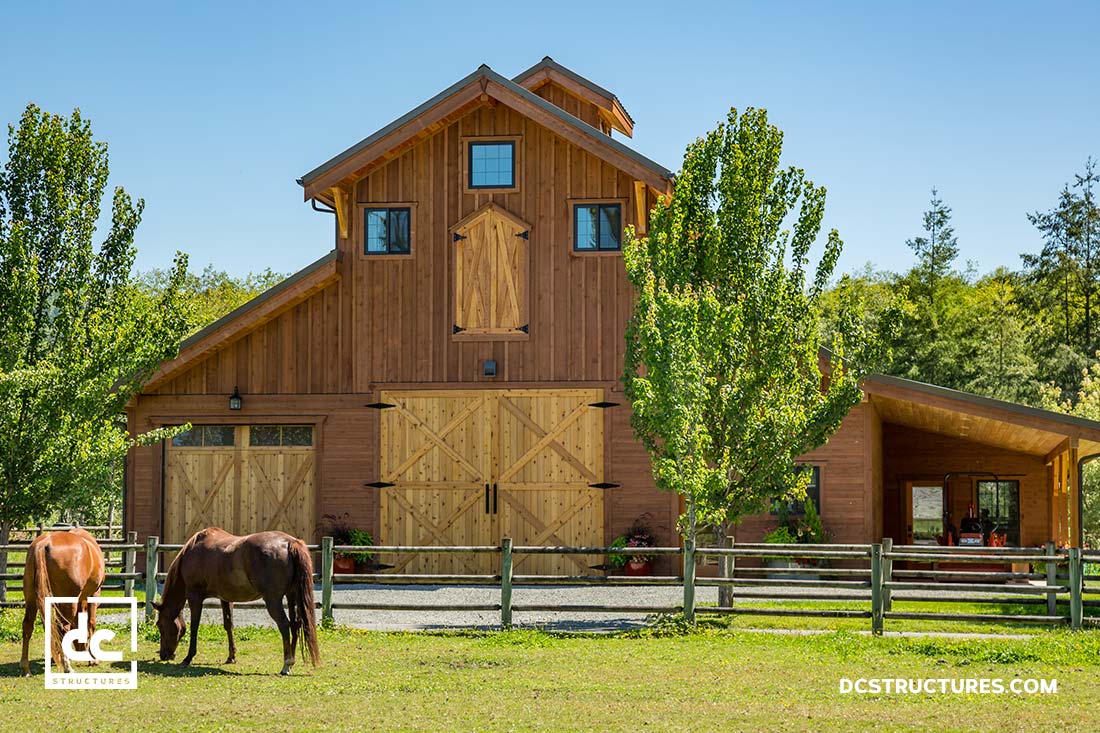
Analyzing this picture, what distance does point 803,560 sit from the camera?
2227 cm

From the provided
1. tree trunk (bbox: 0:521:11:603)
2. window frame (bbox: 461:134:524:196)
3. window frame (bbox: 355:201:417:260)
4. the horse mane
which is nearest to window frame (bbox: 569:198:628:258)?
window frame (bbox: 461:134:524:196)

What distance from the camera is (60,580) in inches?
503

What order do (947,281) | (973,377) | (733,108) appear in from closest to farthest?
1. (733,108)
2. (973,377)
3. (947,281)

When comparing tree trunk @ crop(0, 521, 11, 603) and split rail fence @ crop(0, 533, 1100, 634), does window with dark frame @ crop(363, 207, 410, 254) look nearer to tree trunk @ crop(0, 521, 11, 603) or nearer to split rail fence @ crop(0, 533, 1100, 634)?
split rail fence @ crop(0, 533, 1100, 634)

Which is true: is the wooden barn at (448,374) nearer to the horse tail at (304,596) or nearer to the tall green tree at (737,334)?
the tall green tree at (737,334)

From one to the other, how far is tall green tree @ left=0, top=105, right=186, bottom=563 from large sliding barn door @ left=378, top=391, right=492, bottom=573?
472 cm

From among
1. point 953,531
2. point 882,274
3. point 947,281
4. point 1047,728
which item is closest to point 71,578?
point 1047,728

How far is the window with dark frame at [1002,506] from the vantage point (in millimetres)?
29188

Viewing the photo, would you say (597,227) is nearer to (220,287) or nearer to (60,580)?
(60,580)

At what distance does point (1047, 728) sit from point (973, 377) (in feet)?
142

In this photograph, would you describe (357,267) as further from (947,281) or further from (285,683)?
(947,281)

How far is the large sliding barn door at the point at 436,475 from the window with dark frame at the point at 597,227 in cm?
309

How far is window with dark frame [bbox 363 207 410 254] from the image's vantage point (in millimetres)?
22984

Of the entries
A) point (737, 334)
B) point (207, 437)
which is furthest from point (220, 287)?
point (737, 334)
